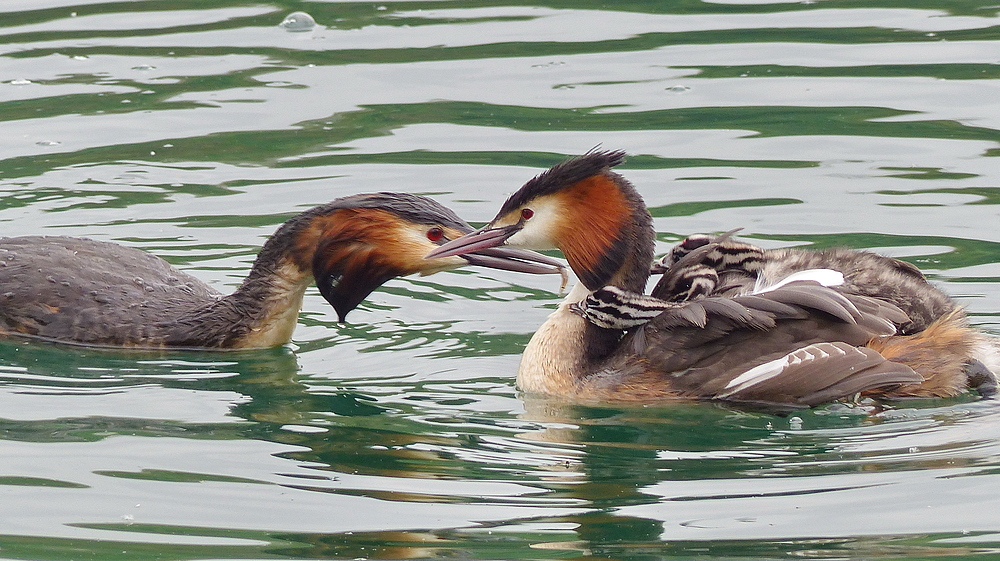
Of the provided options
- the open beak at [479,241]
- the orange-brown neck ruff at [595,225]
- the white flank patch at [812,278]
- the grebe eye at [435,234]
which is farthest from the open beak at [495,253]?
the white flank patch at [812,278]

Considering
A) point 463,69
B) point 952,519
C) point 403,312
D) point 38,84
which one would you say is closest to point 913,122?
point 463,69

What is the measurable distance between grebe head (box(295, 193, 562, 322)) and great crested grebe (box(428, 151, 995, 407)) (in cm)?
16

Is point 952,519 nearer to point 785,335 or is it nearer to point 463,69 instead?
point 785,335

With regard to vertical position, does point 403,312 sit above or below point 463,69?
below

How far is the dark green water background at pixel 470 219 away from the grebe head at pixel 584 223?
1.92ft

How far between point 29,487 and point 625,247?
2669 mm

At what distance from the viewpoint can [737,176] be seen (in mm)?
9234

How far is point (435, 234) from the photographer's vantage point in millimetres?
7215

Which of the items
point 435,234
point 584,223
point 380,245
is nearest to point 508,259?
point 435,234

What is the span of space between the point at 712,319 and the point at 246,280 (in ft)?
7.80

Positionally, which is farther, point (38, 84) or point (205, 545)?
point (38, 84)

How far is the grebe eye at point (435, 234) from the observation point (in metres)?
7.20

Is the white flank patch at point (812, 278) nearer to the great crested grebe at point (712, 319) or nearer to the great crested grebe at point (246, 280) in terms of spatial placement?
the great crested grebe at point (712, 319)

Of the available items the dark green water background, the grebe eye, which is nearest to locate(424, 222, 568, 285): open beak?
the grebe eye
